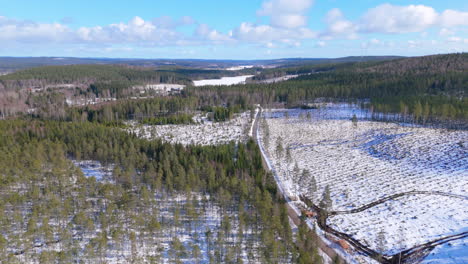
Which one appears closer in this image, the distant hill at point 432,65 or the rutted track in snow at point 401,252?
the rutted track in snow at point 401,252

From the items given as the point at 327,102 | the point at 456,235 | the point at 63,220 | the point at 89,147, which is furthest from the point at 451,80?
the point at 63,220

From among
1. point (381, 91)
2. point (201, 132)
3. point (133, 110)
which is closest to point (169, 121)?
point (201, 132)

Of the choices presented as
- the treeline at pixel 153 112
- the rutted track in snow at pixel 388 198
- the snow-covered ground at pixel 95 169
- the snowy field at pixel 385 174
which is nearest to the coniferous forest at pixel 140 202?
the snow-covered ground at pixel 95 169

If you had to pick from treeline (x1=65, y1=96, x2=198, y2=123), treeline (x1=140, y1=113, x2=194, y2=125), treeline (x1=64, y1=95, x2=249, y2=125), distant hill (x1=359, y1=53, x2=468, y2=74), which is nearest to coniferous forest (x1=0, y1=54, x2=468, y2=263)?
treeline (x1=65, y1=96, x2=198, y2=123)

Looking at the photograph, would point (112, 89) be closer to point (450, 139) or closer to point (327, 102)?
point (327, 102)

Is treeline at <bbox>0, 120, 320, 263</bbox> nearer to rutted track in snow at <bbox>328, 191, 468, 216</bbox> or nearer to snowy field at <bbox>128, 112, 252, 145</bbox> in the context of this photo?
rutted track in snow at <bbox>328, 191, 468, 216</bbox>

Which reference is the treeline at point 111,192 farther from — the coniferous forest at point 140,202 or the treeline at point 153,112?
the treeline at point 153,112

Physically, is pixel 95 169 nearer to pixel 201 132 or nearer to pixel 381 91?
pixel 201 132
